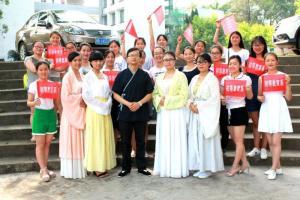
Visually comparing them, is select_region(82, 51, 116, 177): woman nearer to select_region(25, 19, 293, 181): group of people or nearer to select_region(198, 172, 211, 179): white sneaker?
select_region(25, 19, 293, 181): group of people

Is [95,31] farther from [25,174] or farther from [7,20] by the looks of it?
[7,20]

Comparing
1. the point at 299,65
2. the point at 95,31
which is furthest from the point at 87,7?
the point at 299,65

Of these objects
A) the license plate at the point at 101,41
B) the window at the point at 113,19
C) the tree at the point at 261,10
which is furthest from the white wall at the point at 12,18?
the tree at the point at 261,10

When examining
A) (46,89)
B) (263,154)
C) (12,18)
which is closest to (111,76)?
(46,89)

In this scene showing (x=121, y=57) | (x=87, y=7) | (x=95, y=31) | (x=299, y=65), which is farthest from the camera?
(x=87, y=7)

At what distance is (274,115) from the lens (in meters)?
5.03

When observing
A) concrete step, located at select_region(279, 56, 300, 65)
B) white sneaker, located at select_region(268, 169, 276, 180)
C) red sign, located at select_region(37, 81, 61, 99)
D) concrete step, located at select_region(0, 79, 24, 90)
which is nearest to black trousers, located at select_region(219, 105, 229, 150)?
white sneaker, located at select_region(268, 169, 276, 180)

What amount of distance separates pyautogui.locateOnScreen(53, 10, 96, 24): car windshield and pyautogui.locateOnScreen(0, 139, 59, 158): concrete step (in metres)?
5.35

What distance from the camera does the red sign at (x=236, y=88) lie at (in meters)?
4.95

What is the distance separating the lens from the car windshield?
1052cm

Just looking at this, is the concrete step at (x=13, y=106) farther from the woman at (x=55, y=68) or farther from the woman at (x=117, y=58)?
the woman at (x=117, y=58)

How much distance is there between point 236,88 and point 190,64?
2.61ft

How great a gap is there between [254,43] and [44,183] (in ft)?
11.6

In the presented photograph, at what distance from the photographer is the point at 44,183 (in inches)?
198
